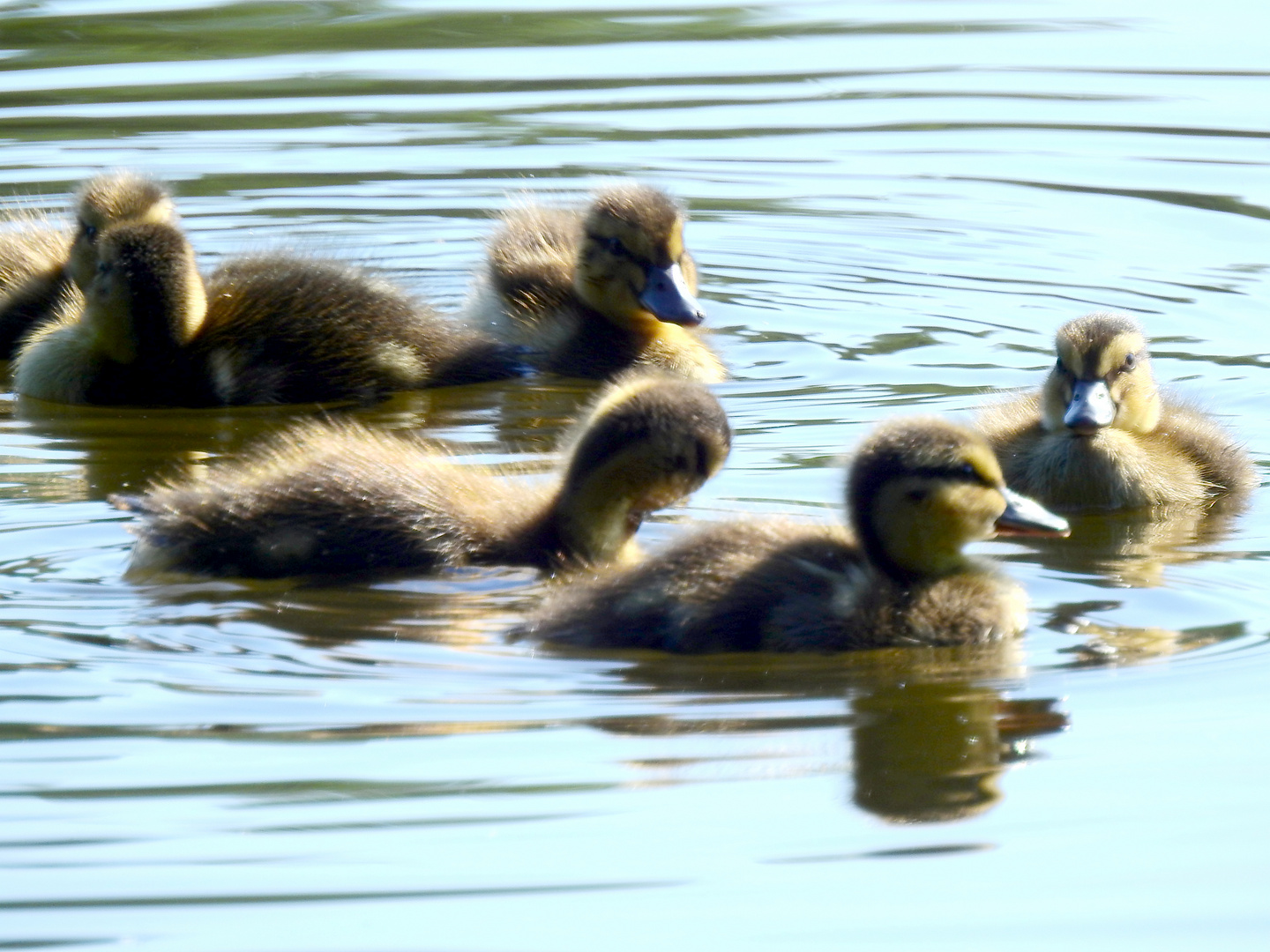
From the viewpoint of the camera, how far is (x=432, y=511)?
5.04 m

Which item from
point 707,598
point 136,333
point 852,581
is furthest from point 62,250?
point 852,581

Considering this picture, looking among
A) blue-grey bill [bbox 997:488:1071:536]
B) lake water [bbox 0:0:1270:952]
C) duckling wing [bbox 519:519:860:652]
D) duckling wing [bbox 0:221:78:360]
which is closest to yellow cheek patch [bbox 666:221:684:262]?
lake water [bbox 0:0:1270:952]

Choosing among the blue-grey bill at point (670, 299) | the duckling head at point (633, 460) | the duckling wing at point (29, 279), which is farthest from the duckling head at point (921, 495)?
the duckling wing at point (29, 279)

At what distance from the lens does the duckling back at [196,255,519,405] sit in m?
6.92

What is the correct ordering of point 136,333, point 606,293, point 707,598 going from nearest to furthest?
point 707,598, point 136,333, point 606,293

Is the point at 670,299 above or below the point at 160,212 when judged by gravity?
below

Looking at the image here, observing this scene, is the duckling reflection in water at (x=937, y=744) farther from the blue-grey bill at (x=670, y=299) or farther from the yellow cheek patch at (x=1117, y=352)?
the blue-grey bill at (x=670, y=299)

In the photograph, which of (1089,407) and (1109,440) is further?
(1109,440)

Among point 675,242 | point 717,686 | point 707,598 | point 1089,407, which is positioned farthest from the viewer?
point 675,242

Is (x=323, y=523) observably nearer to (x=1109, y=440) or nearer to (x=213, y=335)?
(x=213, y=335)

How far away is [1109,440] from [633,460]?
170 cm

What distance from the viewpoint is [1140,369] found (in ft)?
20.4

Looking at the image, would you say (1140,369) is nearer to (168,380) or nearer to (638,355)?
(638,355)

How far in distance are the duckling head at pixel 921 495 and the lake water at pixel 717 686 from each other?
245 mm
